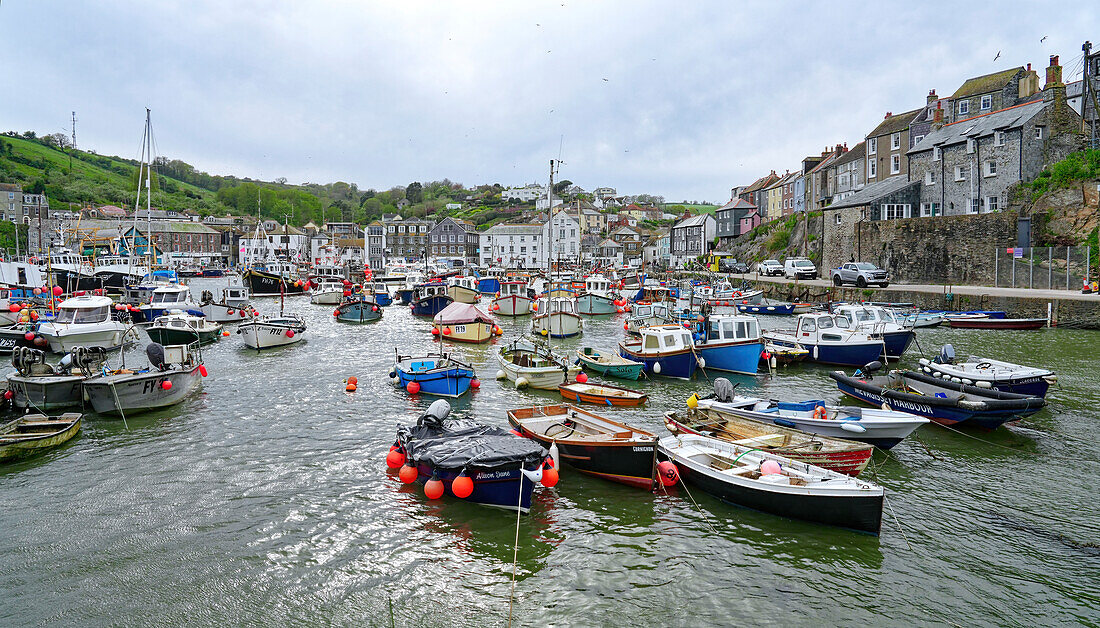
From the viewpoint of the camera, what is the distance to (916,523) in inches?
469

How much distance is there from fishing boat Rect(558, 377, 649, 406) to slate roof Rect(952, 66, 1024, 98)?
61382mm

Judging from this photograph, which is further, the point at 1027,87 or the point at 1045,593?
the point at 1027,87

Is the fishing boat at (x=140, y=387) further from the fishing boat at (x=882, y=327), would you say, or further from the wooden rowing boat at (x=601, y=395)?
the fishing boat at (x=882, y=327)

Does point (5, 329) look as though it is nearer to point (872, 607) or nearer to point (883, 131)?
point (872, 607)

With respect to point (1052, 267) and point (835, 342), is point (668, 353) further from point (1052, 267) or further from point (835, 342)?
point (1052, 267)

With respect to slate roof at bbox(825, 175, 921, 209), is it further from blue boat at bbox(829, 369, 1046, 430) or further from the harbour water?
the harbour water

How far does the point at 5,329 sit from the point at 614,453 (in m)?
32.1

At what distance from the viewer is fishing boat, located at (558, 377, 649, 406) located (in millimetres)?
20312

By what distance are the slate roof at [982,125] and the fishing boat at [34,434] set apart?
188 ft

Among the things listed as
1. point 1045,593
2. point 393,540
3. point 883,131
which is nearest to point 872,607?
point 1045,593

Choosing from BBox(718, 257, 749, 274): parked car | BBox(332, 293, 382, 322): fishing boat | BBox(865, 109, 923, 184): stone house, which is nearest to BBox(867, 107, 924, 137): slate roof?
BBox(865, 109, 923, 184): stone house

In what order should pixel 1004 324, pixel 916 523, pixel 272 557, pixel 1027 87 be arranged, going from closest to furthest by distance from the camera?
pixel 272 557 < pixel 916 523 < pixel 1004 324 < pixel 1027 87

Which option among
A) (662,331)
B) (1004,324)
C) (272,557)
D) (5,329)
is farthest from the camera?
(1004,324)

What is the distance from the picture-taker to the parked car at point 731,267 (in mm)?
77794
